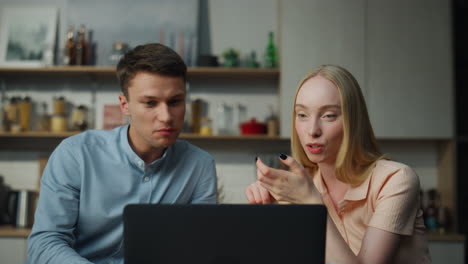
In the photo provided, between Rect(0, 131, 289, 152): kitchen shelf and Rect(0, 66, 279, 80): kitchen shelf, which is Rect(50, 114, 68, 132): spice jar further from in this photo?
Rect(0, 66, 279, 80): kitchen shelf

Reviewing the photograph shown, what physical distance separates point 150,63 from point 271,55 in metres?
2.12

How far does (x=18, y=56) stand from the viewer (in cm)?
353

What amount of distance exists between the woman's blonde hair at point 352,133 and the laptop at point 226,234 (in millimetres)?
506

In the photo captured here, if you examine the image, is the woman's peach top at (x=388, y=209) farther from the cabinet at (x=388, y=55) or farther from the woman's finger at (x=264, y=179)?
the cabinet at (x=388, y=55)

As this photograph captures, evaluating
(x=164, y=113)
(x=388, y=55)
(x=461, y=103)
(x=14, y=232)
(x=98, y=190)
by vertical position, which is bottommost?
(x=14, y=232)

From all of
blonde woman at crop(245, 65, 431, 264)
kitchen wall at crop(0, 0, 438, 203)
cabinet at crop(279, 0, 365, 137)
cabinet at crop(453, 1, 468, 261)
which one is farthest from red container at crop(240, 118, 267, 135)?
blonde woman at crop(245, 65, 431, 264)

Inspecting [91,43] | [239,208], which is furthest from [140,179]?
[91,43]

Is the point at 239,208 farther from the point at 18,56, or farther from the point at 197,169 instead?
the point at 18,56

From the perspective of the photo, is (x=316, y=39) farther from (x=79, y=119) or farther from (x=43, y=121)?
(x=43, y=121)

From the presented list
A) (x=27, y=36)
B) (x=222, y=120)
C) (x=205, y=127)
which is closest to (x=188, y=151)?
(x=205, y=127)

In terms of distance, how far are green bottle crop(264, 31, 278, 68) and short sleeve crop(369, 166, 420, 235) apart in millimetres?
2281

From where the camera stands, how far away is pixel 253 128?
337 centimetres

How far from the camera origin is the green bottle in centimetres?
344

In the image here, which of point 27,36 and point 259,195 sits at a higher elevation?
point 27,36
